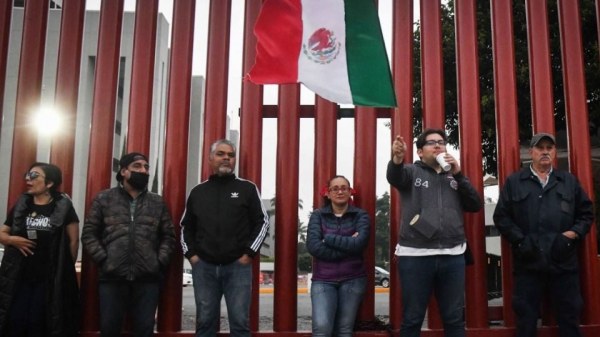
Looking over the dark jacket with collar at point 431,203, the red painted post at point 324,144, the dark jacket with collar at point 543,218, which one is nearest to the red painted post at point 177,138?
the red painted post at point 324,144

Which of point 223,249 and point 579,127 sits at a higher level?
point 579,127

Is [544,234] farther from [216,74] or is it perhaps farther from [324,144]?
[216,74]

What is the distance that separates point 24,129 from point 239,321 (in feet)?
8.52

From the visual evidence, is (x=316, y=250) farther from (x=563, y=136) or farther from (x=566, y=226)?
(x=563, y=136)

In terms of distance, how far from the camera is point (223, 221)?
4.54 metres

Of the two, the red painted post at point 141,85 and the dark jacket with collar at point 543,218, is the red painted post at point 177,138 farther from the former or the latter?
the dark jacket with collar at point 543,218

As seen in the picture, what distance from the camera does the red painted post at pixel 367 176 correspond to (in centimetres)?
505

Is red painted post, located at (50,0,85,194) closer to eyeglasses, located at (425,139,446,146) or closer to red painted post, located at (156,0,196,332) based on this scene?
red painted post, located at (156,0,196,332)

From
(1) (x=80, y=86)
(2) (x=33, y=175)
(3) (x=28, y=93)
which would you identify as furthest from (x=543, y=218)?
(1) (x=80, y=86)

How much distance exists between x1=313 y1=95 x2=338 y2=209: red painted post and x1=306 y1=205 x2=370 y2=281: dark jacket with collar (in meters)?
0.45

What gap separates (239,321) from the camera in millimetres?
4488

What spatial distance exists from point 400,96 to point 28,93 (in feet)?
10.9

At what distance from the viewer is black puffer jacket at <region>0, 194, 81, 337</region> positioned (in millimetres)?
4410

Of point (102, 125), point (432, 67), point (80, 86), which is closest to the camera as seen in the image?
point (102, 125)
